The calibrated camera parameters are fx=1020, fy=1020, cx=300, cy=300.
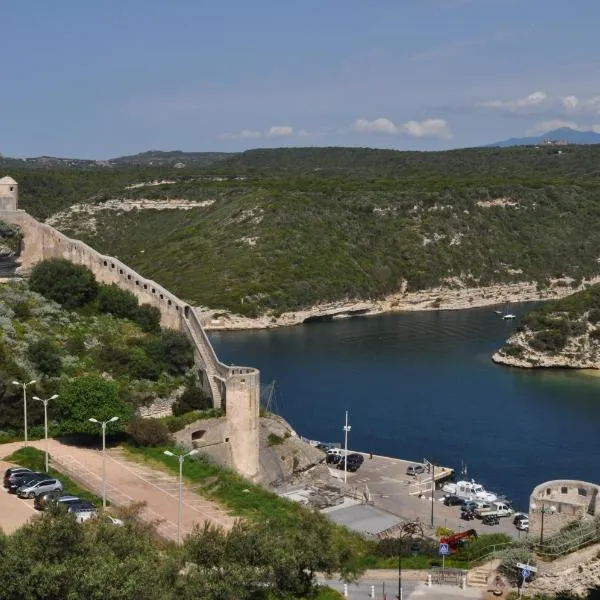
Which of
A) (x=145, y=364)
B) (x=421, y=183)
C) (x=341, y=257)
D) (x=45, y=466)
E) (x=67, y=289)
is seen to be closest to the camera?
(x=45, y=466)

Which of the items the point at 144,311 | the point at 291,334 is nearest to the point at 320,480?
the point at 144,311

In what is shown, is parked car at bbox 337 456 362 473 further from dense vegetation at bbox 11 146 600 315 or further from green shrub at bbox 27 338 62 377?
dense vegetation at bbox 11 146 600 315

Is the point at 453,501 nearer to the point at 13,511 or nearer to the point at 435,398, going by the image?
the point at 435,398

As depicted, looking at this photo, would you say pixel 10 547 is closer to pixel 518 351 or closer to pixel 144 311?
pixel 144 311

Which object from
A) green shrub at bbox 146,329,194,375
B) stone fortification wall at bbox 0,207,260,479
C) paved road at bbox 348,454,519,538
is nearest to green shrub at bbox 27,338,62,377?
green shrub at bbox 146,329,194,375

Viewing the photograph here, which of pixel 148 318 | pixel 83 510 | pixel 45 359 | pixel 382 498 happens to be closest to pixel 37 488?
pixel 83 510
